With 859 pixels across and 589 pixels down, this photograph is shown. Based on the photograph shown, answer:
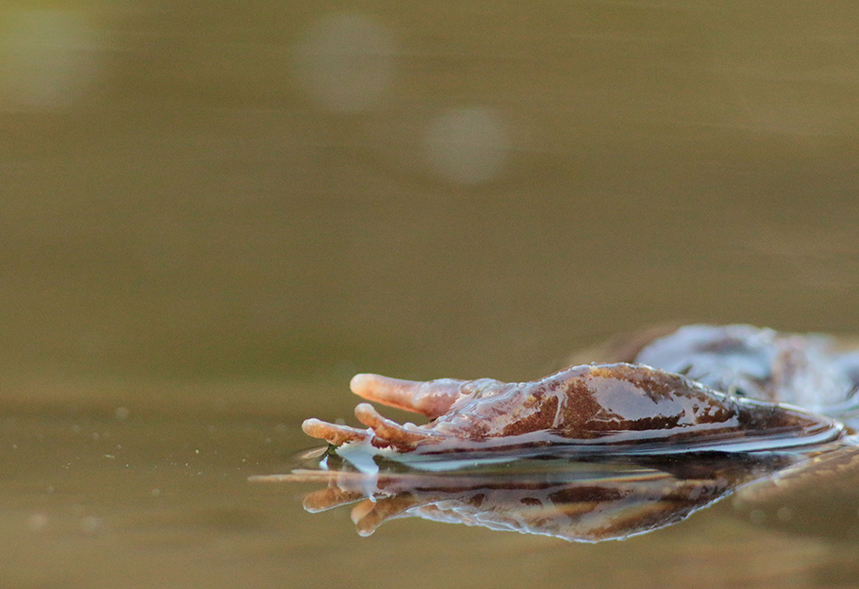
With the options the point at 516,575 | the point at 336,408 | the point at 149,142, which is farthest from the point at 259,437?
the point at 149,142

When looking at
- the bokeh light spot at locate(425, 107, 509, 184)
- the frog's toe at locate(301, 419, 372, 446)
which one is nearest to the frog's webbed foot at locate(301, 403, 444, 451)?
the frog's toe at locate(301, 419, 372, 446)

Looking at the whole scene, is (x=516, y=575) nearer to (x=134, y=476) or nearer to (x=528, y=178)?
(x=134, y=476)

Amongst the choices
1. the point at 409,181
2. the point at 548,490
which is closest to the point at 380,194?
the point at 409,181

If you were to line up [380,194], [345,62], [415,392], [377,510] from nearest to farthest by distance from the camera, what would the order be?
1. [377,510]
2. [415,392]
3. [380,194]
4. [345,62]

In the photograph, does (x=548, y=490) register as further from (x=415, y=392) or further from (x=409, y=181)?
(x=409, y=181)

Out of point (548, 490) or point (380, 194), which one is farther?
point (380, 194)

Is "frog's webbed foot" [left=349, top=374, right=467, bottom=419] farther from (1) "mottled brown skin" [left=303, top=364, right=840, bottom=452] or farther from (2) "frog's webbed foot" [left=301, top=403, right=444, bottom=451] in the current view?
(2) "frog's webbed foot" [left=301, top=403, right=444, bottom=451]

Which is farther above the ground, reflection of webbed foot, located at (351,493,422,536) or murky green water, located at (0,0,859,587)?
murky green water, located at (0,0,859,587)
